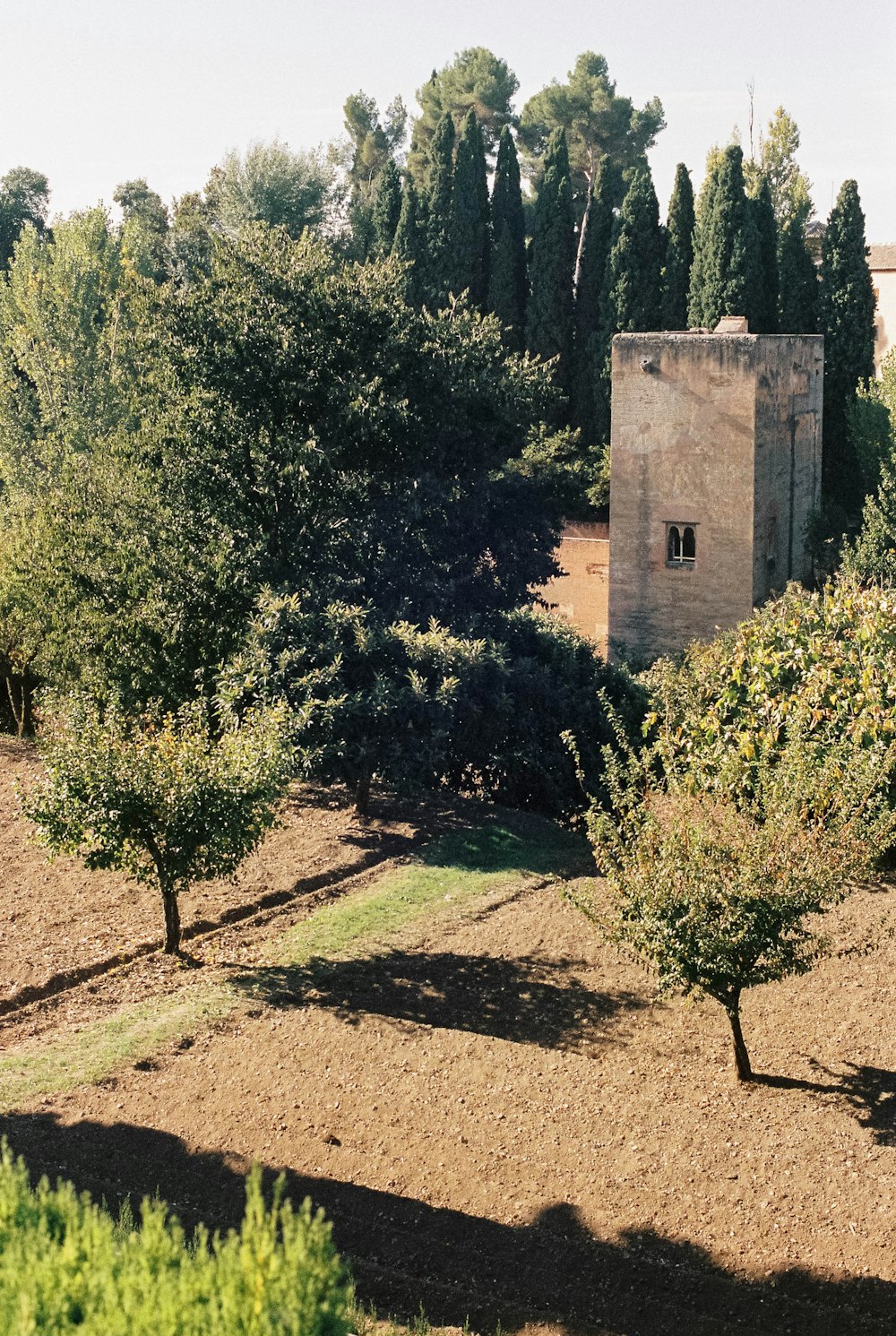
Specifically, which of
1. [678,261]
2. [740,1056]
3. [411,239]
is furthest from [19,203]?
[740,1056]

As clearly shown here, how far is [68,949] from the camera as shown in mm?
13469

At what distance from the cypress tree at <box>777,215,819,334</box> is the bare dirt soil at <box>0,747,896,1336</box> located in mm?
24227

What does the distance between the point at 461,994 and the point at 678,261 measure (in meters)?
27.0

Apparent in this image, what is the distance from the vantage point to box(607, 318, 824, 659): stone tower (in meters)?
26.9

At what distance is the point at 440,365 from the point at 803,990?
32.9ft

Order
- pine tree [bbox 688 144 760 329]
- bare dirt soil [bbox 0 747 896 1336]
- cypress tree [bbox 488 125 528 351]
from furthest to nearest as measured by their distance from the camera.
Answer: cypress tree [bbox 488 125 528 351], pine tree [bbox 688 144 760 329], bare dirt soil [bbox 0 747 896 1336]

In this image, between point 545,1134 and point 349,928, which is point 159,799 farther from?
point 545,1134

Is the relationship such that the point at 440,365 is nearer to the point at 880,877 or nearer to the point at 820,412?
the point at 880,877

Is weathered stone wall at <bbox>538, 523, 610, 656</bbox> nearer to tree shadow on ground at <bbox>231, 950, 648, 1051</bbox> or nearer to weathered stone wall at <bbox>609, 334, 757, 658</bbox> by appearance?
weathered stone wall at <bbox>609, 334, 757, 658</bbox>

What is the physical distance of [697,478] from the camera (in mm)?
27406

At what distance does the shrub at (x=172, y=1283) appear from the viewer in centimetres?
505

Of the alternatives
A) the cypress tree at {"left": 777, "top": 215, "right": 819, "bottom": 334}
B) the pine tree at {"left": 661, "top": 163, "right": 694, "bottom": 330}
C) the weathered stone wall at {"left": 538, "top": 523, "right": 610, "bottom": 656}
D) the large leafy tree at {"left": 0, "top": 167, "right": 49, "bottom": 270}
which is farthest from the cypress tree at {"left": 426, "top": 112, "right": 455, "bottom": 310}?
the large leafy tree at {"left": 0, "top": 167, "right": 49, "bottom": 270}

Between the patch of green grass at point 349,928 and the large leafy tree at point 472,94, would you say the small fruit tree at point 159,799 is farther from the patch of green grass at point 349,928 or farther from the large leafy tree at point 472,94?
the large leafy tree at point 472,94

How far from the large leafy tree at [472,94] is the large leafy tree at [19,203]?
1657 centimetres
